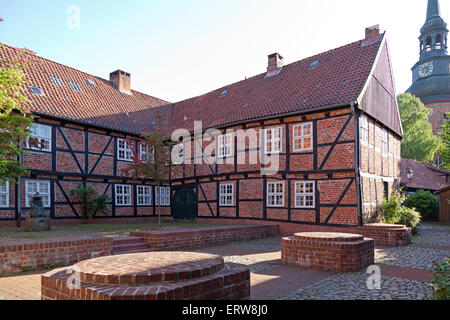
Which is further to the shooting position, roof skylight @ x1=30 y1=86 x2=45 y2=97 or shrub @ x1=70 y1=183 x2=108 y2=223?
shrub @ x1=70 y1=183 x2=108 y2=223

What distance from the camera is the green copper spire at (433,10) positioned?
158 ft

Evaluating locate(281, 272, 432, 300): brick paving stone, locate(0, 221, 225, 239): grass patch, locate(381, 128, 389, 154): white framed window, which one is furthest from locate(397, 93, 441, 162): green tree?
locate(281, 272, 432, 300): brick paving stone

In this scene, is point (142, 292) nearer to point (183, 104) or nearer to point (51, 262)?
point (51, 262)

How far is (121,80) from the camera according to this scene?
22125mm

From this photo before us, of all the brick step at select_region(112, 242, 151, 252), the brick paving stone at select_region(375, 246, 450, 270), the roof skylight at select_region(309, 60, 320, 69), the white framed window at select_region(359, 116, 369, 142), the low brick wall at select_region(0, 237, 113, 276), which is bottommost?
the brick paving stone at select_region(375, 246, 450, 270)

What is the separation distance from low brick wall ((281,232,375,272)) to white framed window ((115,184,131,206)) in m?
12.1

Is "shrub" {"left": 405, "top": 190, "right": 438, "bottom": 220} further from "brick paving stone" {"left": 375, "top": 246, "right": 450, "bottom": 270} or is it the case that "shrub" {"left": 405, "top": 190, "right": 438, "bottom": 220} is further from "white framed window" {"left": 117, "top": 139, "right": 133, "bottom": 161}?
"white framed window" {"left": 117, "top": 139, "right": 133, "bottom": 161}

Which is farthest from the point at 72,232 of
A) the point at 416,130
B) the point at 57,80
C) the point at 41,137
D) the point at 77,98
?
the point at 416,130

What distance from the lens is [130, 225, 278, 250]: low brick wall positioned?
10055 mm

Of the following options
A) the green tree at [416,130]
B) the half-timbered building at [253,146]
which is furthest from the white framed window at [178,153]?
the green tree at [416,130]

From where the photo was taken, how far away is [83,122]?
16.3 m

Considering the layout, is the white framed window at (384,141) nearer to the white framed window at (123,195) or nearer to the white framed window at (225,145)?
the white framed window at (225,145)

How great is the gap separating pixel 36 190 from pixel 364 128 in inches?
565

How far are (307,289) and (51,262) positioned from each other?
18.3 ft
